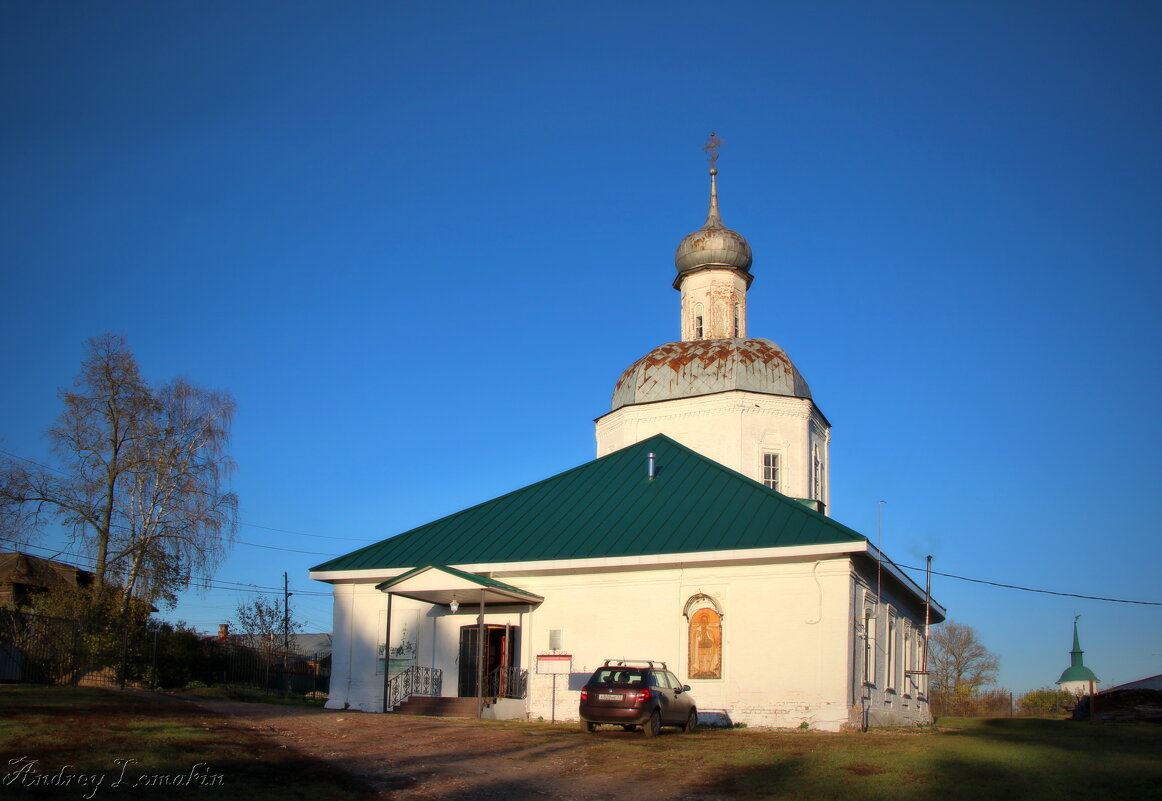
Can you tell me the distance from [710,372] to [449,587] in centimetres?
1296

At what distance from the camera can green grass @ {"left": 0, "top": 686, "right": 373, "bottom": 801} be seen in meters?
9.45

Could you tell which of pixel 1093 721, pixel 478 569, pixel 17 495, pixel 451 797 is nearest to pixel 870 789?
pixel 451 797

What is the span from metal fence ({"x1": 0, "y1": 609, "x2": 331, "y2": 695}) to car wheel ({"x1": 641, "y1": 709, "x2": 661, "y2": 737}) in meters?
16.2

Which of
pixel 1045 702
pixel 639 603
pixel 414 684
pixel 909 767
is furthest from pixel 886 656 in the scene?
pixel 1045 702

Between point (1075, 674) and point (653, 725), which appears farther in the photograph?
point (1075, 674)

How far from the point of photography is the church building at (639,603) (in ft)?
66.6

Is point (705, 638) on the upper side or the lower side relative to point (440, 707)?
upper

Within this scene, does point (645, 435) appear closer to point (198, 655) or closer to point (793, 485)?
point (793, 485)

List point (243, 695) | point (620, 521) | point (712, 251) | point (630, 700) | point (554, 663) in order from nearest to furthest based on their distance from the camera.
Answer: point (630, 700) < point (554, 663) < point (620, 521) < point (243, 695) < point (712, 251)

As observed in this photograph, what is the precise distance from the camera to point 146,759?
1060cm

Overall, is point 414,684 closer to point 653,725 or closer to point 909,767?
point 653,725

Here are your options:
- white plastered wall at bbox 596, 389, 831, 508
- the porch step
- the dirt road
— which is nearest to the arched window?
the dirt road

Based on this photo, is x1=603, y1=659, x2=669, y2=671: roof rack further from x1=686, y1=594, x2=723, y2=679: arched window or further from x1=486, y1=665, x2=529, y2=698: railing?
x1=486, y1=665, x2=529, y2=698: railing

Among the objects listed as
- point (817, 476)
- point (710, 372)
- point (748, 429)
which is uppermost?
point (710, 372)
